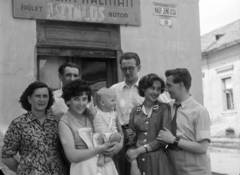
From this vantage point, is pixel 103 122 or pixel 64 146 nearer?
pixel 64 146

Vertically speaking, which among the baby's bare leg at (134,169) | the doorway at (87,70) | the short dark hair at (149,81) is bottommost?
the baby's bare leg at (134,169)

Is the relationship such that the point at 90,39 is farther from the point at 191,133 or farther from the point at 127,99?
the point at 191,133

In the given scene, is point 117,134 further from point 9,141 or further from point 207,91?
point 207,91

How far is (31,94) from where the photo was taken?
3182 millimetres

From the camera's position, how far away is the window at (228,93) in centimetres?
2127

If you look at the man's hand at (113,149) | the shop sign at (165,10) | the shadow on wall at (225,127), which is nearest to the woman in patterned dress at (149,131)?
the man's hand at (113,149)

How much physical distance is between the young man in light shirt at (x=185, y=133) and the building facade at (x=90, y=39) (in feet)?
11.4

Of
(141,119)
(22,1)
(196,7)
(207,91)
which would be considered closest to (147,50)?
(196,7)

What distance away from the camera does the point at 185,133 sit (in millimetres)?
3205

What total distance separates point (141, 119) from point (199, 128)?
54 centimetres

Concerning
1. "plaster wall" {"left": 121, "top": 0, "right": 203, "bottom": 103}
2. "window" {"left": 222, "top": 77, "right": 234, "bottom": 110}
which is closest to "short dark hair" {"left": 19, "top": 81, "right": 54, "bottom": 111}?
"plaster wall" {"left": 121, "top": 0, "right": 203, "bottom": 103}

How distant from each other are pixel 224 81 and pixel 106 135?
19.9 metres

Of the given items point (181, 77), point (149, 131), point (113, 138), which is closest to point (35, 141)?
point (113, 138)

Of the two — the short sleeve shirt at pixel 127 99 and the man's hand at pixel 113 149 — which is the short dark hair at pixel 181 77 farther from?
the man's hand at pixel 113 149
